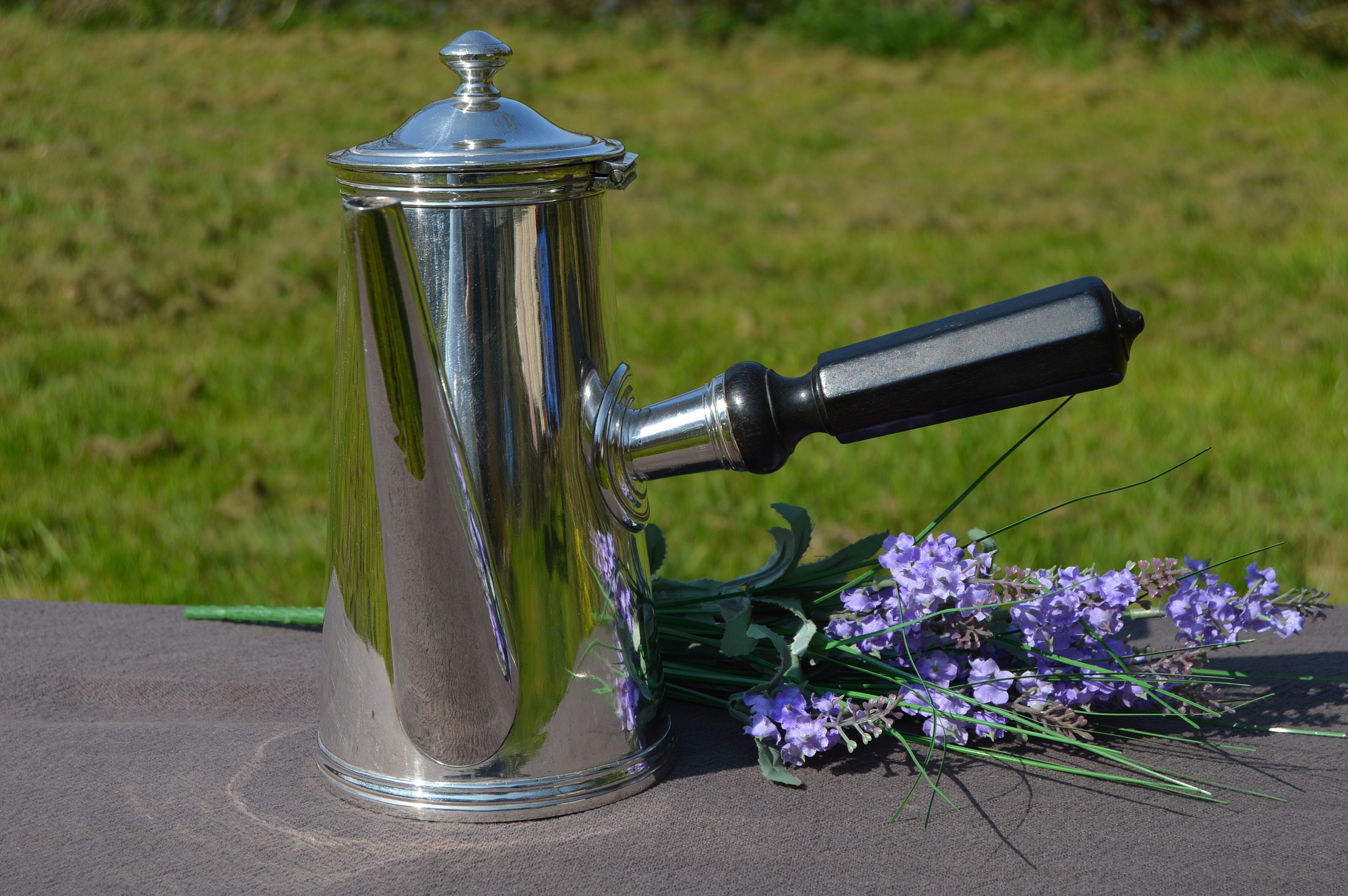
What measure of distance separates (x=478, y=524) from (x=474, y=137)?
0.76ft

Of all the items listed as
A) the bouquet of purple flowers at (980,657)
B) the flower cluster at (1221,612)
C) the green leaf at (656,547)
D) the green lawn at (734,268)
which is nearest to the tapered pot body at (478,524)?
the bouquet of purple flowers at (980,657)

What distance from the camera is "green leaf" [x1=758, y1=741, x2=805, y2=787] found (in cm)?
78

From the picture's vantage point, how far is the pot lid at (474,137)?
69 centimetres

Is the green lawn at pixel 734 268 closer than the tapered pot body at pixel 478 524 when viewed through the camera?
No

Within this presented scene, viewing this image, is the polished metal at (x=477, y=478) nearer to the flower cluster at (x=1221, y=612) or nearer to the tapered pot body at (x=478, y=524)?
the tapered pot body at (x=478, y=524)

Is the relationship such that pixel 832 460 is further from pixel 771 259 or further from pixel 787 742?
pixel 787 742

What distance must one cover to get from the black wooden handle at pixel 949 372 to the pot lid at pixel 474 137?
173mm

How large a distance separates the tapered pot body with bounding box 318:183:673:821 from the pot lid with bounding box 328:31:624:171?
14 mm

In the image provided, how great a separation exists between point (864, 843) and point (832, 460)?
1723 millimetres

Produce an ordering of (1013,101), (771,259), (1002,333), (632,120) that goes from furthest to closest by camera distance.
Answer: (1013,101), (632,120), (771,259), (1002,333)

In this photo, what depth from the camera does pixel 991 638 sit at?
2.73ft

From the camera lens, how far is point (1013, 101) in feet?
17.5

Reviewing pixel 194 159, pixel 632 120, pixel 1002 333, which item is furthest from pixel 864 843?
pixel 632 120

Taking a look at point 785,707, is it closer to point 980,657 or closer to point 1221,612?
point 980,657
